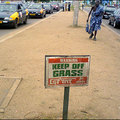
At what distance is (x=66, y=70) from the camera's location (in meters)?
2.43

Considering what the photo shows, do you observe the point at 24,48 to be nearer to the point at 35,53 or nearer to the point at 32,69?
the point at 35,53

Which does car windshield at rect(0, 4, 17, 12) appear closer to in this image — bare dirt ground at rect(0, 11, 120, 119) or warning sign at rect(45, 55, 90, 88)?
bare dirt ground at rect(0, 11, 120, 119)

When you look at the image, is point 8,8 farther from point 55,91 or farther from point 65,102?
point 65,102

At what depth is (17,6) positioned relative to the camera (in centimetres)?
1323

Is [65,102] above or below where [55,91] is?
above

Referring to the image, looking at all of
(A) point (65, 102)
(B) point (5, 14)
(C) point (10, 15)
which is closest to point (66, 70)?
(A) point (65, 102)

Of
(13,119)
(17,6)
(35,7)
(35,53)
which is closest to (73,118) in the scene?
(13,119)

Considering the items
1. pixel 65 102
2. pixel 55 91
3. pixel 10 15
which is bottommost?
pixel 55 91

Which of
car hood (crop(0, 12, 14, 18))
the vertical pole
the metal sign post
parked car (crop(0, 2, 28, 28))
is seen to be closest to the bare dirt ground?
the vertical pole

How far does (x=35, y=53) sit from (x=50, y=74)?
4.11 metres

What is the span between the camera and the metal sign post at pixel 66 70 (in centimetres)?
237

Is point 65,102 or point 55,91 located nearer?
point 65,102

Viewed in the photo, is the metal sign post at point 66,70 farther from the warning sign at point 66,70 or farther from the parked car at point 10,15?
the parked car at point 10,15

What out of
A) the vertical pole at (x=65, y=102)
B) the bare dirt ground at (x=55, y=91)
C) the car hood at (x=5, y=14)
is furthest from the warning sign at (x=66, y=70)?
the car hood at (x=5, y=14)
